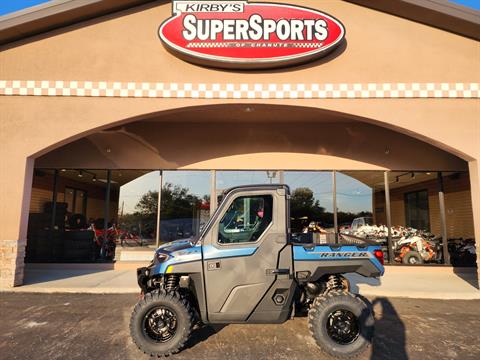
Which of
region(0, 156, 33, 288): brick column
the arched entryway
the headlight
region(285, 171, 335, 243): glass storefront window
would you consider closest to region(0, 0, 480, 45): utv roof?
the arched entryway

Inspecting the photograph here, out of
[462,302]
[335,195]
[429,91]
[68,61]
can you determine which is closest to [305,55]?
[429,91]

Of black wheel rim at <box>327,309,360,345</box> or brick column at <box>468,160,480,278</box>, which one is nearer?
black wheel rim at <box>327,309,360,345</box>

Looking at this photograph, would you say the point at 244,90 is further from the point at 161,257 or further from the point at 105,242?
the point at 105,242

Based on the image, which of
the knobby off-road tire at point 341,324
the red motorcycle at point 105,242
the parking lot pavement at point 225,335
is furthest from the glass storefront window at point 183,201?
the knobby off-road tire at point 341,324

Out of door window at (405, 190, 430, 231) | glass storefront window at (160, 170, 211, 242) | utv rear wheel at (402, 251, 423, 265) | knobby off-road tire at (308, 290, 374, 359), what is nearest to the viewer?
knobby off-road tire at (308, 290, 374, 359)

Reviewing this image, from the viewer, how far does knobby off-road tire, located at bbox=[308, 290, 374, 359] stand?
12.5ft

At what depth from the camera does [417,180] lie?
10406mm

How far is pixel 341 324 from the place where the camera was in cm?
394

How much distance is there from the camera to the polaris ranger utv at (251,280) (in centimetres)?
386

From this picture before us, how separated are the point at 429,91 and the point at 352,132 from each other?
106 inches

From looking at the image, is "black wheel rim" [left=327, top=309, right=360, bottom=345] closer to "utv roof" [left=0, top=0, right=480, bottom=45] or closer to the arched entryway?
the arched entryway

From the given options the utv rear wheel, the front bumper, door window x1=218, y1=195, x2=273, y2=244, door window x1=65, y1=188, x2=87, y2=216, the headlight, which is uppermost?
door window x1=65, y1=188, x2=87, y2=216

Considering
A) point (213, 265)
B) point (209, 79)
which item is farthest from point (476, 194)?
point (209, 79)

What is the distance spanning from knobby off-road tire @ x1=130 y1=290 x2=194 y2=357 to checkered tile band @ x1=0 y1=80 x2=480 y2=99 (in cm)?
510
